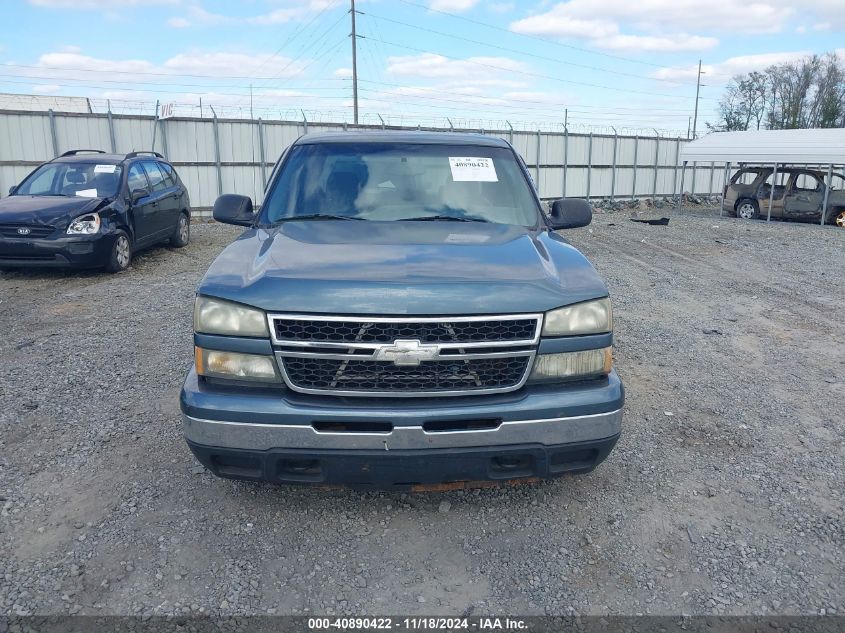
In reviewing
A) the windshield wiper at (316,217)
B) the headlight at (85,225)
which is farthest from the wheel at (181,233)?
the windshield wiper at (316,217)

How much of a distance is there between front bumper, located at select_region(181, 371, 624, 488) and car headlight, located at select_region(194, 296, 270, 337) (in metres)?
0.26

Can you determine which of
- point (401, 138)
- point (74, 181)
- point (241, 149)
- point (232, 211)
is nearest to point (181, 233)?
point (74, 181)

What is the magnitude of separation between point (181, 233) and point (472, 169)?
9.48 metres

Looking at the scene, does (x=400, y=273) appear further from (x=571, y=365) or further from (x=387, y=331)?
(x=571, y=365)

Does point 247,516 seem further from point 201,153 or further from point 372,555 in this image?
point 201,153

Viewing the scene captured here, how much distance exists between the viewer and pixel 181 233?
12281 millimetres

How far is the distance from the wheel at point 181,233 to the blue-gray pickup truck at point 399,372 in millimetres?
9869

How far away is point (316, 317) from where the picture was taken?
2.67m

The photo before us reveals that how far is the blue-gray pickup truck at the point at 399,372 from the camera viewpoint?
2.68 meters

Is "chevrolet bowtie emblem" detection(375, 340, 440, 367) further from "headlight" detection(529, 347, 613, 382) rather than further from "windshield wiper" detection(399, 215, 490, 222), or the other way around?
"windshield wiper" detection(399, 215, 490, 222)

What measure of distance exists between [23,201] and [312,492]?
806 centimetres

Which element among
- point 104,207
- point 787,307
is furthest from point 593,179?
point 104,207

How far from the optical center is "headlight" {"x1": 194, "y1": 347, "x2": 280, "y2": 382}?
9.00 ft

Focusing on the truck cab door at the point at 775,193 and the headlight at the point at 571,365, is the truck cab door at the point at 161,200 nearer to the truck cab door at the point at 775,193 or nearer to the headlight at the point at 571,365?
the headlight at the point at 571,365
